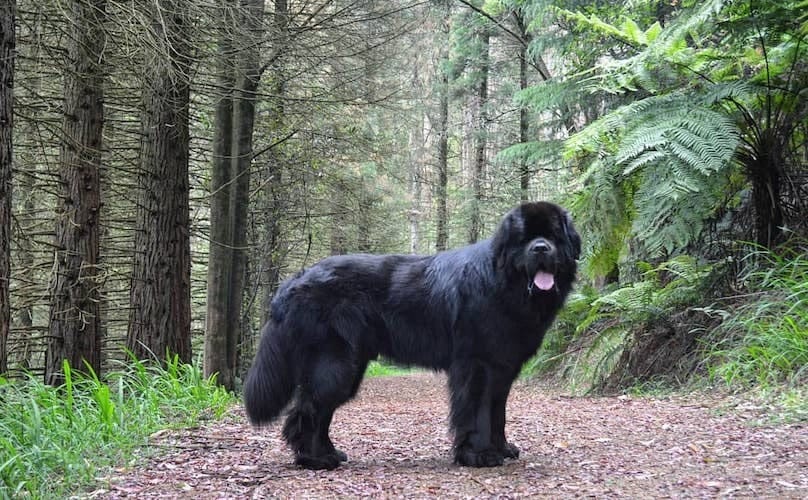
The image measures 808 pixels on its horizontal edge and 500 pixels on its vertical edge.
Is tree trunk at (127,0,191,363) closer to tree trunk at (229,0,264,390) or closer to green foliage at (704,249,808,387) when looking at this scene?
tree trunk at (229,0,264,390)

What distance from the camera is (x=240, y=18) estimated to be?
6938 millimetres

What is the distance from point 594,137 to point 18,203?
888 centimetres

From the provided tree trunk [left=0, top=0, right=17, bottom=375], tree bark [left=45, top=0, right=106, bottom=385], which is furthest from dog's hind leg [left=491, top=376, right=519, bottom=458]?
tree bark [left=45, top=0, right=106, bottom=385]

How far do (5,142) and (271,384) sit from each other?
222 cm

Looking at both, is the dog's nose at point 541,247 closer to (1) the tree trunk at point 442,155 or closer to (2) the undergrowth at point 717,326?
(2) the undergrowth at point 717,326

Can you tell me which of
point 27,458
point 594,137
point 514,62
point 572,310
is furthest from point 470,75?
point 27,458

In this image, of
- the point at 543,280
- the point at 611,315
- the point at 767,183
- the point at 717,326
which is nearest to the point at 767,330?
the point at 717,326

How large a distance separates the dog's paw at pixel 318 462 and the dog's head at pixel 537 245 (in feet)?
5.37

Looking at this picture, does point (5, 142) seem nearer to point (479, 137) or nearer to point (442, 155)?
point (479, 137)

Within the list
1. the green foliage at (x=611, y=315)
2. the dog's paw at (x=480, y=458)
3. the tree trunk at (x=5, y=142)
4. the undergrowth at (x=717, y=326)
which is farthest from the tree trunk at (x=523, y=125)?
the tree trunk at (x=5, y=142)

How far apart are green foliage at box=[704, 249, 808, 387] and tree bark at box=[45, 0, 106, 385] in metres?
6.34

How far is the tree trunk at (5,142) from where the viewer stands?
4.49 metres

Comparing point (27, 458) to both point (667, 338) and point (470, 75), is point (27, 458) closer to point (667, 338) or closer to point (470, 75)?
point (667, 338)

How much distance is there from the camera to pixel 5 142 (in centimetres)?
450
